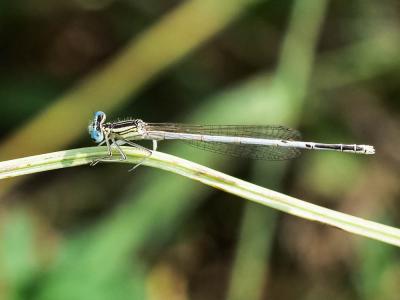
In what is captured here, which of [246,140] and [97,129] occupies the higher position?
[246,140]

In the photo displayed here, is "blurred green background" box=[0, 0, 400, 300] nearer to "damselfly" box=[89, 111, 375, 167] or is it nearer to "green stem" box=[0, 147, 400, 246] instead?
"damselfly" box=[89, 111, 375, 167]

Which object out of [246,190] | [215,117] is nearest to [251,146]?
[215,117]

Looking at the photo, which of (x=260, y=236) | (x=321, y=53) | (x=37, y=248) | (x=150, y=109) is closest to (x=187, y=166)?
(x=37, y=248)

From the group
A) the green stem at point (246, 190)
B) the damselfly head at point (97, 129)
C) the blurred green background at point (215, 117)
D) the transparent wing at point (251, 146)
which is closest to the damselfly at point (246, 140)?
the transparent wing at point (251, 146)

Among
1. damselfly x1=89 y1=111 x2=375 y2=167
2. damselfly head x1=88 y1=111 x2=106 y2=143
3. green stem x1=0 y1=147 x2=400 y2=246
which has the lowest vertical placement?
green stem x1=0 y1=147 x2=400 y2=246

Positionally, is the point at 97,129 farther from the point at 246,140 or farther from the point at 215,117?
the point at 215,117

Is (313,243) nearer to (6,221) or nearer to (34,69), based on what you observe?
(6,221)

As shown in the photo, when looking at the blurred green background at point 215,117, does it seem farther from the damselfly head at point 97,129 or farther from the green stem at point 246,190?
the green stem at point 246,190

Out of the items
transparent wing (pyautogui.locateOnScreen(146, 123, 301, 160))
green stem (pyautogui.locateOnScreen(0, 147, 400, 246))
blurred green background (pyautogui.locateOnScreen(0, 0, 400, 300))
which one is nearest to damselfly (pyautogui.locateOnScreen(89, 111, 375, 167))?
transparent wing (pyautogui.locateOnScreen(146, 123, 301, 160))
